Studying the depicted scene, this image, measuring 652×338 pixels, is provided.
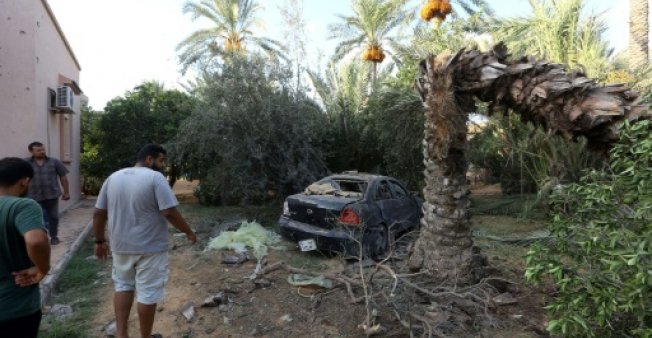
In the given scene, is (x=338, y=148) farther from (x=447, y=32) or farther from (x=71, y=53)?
(x=71, y=53)

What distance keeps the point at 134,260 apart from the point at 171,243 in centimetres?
446

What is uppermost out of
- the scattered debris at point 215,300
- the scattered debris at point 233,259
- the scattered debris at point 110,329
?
the scattered debris at point 233,259

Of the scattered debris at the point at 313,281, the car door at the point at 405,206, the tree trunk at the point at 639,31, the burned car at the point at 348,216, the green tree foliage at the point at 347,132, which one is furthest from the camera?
the green tree foliage at the point at 347,132

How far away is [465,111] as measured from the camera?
509 cm

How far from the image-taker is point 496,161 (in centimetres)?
1437

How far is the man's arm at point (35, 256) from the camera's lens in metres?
2.38

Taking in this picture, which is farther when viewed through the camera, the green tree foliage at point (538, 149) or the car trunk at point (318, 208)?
the green tree foliage at point (538, 149)

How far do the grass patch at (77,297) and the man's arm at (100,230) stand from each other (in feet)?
2.87

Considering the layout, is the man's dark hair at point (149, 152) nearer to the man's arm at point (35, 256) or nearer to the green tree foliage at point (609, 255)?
the man's arm at point (35, 256)

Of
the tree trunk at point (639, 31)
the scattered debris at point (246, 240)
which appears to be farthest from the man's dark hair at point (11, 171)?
the tree trunk at point (639, 31)

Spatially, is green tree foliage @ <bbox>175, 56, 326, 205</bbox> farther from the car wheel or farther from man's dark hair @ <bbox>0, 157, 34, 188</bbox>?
man's dark hair @ <bbox>0, 157, 34, 188</bbox>

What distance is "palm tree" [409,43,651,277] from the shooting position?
14.0 feet

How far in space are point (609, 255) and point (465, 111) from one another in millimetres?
2749

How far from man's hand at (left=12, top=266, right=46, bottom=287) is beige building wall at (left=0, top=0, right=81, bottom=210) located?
6.36 m
